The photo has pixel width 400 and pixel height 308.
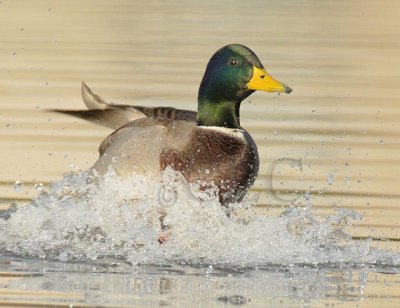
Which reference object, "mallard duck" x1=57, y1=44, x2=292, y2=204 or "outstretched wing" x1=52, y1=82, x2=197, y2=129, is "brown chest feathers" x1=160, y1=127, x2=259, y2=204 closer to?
"mallard duck" x1=57, y1=44, x2=292, y2=204

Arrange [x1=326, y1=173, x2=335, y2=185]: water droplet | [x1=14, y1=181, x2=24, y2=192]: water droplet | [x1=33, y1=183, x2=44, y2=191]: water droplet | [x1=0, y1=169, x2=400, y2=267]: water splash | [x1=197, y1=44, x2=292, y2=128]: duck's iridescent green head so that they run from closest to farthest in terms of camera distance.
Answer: [x1=0, y1=169, x2=400, y2=267]: water splash
[x1=197, y1=44, x2=292, y2=128]: duck's iridescent green head
[x1=33, y1=183, x2=44, y2=191]: water droplet
[x1=14, y1=181, x2=24, y2=192]: water droplet
[x1=326, y1=173, x2=335, y2=185]: water droplet

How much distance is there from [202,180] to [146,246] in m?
0.76

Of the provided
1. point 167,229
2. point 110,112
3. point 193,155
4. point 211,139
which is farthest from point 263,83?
point 110,112

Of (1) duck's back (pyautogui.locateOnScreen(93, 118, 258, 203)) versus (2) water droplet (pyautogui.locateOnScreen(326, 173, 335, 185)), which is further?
(2) water droplet (pyautogui.locateOnScreen(326, 173, 335, 185))

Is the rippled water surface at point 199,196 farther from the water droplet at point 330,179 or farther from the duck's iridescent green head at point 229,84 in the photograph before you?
the duck's iridescent green head at point 229,84

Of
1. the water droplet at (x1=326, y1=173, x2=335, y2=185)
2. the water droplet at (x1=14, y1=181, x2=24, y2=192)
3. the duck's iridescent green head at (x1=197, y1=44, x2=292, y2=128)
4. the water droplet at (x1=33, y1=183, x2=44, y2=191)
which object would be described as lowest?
the water droplet at (x1=14, y1=181, x2=24, y2=192)

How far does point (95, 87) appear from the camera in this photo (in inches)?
663

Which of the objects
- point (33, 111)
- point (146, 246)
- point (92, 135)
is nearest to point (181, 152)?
point (146, 246)

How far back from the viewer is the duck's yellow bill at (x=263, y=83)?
396 inches

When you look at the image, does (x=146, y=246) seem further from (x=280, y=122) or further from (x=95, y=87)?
(x=95, y=87)

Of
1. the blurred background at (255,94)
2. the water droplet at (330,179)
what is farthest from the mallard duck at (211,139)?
the water droplet at (330,179)

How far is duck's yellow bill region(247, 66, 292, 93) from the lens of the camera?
10.1 metres

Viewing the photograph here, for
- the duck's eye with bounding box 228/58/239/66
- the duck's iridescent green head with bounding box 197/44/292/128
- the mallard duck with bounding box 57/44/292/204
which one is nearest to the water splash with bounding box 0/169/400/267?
the mallard duck with bounding box 57/44/292/204

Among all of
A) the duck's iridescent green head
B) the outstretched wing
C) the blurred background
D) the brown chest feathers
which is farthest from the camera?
the blurred background
